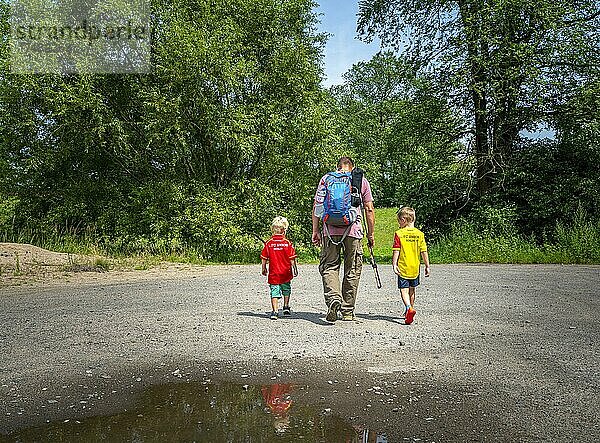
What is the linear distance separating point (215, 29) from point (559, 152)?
45.5 feet

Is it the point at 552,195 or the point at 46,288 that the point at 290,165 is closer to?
the point at 552,195

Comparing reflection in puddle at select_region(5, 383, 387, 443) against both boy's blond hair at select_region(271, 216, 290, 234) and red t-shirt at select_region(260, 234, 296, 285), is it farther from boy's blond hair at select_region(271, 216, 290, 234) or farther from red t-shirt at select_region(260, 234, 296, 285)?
boy's blond hair at select_region(271, 216, 290, 234)

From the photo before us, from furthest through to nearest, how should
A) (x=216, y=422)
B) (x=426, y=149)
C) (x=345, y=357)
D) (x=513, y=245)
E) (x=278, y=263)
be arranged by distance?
(x=426, y=149), (x=513, y=245), (x=278, y=263), (x=345, y=357), (x=216, y=422)

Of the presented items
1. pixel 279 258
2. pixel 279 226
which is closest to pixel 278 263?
pixel 279 258

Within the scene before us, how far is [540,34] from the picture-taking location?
73.2ft

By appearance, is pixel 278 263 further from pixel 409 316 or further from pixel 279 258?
pixel 409 316

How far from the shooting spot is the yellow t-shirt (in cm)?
798

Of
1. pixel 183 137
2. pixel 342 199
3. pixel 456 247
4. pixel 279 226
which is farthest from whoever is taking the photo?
pixel 183 137

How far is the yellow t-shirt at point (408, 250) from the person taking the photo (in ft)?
26.2

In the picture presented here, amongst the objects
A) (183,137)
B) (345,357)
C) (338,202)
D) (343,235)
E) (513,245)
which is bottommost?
(513,245)

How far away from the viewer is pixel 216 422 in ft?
14.0

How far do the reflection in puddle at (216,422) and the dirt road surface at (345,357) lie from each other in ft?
0.38

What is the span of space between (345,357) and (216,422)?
204cm

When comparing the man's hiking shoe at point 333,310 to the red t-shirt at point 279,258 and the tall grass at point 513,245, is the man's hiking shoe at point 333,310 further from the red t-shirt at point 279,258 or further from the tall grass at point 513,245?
the tall grass at point 513,245
